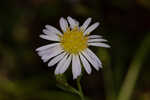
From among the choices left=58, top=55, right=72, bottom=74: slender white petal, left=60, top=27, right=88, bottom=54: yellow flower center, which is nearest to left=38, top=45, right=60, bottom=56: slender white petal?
left=60, top=27, right=88, bottom=54: yellow flower center

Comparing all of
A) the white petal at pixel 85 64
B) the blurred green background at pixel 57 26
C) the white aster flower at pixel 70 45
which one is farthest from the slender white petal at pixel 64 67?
the blurred green background at pixel 57 26

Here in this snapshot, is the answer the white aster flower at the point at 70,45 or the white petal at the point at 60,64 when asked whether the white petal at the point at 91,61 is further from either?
the white petal at the point at 60,64

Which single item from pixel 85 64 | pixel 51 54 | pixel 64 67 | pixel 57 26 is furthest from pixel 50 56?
pixel 57 26

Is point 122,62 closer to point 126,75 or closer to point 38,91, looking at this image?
point 126,75

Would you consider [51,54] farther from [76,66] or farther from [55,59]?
[76,66]

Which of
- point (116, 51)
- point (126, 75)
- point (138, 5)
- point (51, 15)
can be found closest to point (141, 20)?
point (138, 5)

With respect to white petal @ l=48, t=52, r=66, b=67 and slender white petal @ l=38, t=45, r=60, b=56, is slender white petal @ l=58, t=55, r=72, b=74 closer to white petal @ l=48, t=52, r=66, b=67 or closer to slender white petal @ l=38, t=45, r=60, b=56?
white petal @ l=48, t=52, r=66, b=67
